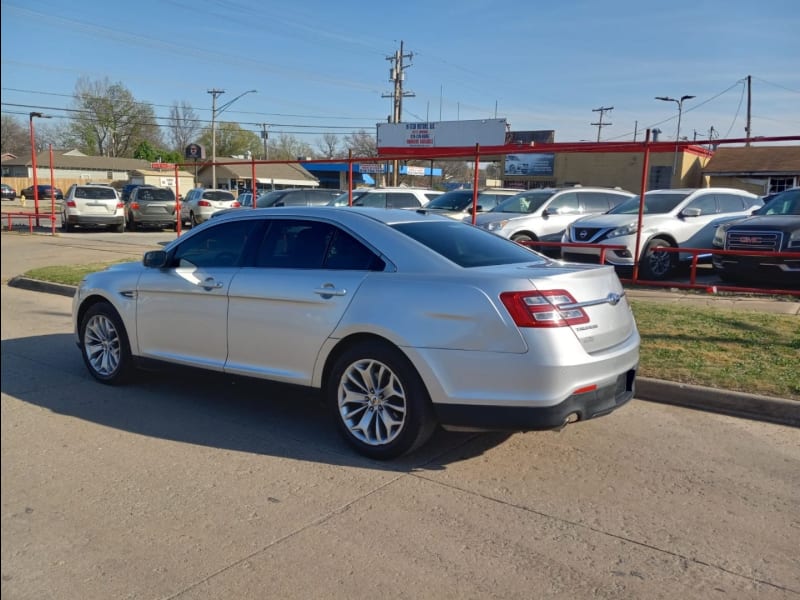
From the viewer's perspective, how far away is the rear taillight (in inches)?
161

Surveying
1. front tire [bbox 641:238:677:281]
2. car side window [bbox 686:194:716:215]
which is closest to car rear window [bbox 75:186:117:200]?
front tire [bbox 641:238:677:281]

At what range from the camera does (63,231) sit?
2603 cm

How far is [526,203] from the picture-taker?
1492cm

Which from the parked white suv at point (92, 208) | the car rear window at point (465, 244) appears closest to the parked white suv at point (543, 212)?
the car rear window at point (465, 244)

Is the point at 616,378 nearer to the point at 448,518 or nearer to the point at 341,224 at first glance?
the point at 448,518

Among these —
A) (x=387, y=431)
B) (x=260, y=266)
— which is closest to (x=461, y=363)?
(x=387, y=431)

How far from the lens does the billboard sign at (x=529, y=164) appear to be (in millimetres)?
44562

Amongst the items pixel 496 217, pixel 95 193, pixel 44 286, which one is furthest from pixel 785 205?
pixel 95 193

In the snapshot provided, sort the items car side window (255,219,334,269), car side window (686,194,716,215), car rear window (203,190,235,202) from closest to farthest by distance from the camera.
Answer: car side window (255,219,334,269)
car side window (686,194,716,215)
car rear window (203,190,235,202)

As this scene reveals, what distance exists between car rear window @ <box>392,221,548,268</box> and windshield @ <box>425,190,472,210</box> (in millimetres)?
10892

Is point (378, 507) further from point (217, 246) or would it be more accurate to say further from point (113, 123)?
point (113, 123)

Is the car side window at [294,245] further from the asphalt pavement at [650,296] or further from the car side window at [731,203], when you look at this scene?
the car side window at [731,203]

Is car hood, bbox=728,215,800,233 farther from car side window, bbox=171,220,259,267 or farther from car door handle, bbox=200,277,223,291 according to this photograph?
car door handle, bbox=200,277,223,291

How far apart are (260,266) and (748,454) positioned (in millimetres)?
3743
